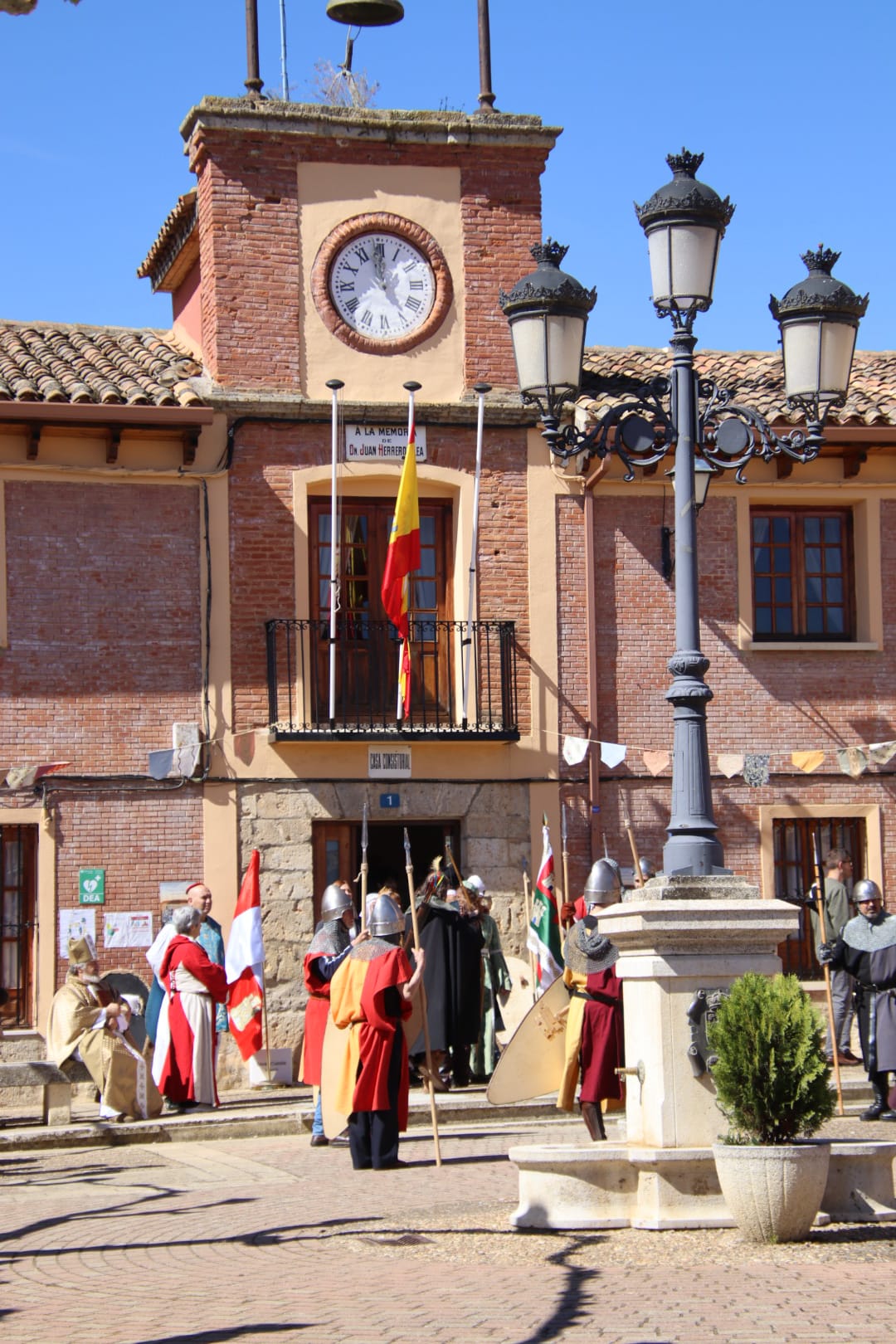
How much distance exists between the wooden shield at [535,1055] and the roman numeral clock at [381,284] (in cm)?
856

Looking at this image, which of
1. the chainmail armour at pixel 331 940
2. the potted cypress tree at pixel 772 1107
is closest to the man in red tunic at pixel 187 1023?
the chainmail armour at pixel 331 940

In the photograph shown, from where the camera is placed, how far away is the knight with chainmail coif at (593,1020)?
12305 mm

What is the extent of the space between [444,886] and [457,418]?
459 cm

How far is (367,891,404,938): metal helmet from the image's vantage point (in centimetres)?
1233

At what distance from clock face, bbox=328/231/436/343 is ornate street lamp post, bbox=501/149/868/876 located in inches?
330

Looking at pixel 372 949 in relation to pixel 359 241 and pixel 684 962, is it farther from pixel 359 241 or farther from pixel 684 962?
pixel 359 241

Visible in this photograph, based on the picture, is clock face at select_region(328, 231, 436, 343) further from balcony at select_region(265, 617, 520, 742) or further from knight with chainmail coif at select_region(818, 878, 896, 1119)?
knight with chainmail coif at select_region(818, 878, 896, 1119)

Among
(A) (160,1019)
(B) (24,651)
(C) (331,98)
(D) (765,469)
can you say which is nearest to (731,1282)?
(A) (160,1019)

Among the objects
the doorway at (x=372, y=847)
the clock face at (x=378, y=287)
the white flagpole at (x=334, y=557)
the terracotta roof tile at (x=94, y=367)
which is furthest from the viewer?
the clock face at (x=378, y=287)

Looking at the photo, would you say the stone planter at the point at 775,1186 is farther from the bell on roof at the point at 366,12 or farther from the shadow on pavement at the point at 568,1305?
the bell on roof at the point at 366,12

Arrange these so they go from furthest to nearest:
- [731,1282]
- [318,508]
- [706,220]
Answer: [318,508] → [706,220] → [731,1282]

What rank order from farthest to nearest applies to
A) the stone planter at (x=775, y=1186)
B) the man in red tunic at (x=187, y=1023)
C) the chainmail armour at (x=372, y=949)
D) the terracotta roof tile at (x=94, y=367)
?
the terracotta roof tile at (x=94, y=367), the man in red tunic at (x=187, y=1023), the chainmail armour at (x=372, y=949), the stone planter at (x=775, y=1186)

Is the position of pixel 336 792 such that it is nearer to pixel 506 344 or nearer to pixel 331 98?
pixel 506 344

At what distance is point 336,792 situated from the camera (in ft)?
61.1
